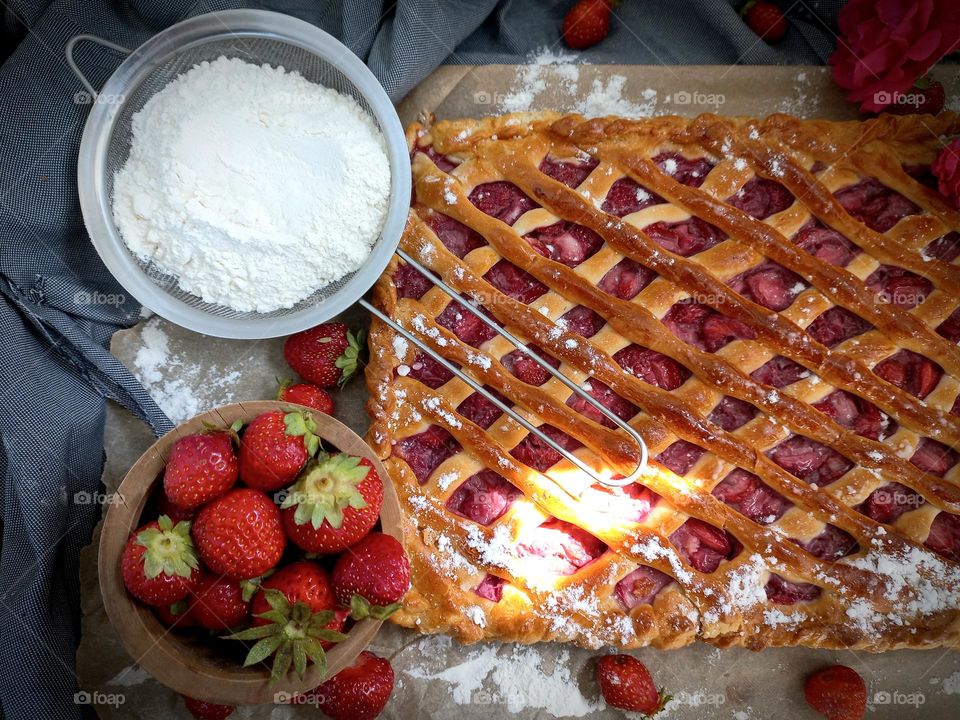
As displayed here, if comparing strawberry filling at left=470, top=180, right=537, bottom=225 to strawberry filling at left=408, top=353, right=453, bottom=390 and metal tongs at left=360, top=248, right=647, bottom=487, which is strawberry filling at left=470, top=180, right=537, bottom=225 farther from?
strawberry filling at left=408, top=353, right=453, bottom=390

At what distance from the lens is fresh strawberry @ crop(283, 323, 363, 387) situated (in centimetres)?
167

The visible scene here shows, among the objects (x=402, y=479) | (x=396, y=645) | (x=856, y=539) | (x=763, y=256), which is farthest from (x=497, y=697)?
(x=763, y=256)

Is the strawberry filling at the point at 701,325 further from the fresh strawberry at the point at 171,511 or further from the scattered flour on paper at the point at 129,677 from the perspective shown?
the scattered flour on paper at the point at 129,677

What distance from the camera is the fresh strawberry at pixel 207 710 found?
155 centimetres

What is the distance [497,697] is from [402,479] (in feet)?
1.97

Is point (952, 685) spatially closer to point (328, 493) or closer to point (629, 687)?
point (629, 687)

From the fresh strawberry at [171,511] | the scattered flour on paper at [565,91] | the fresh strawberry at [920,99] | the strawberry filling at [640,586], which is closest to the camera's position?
the fresh strawberry at [171,511]

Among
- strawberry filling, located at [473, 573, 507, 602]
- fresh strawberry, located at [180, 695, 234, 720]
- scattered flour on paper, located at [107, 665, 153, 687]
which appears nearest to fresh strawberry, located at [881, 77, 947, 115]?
strawberry filling, located at [473, 573, 507, 602]

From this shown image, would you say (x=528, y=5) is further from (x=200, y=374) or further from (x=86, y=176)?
(x=200, y=374)

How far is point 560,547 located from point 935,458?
913mm

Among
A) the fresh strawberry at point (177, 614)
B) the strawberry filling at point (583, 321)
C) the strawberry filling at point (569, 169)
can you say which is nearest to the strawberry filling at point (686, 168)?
the strawberry filling at point (569, 169)

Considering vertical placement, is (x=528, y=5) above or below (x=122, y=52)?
above

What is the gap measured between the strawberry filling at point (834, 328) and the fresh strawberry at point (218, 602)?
138 cm

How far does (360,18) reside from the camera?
173 cm
